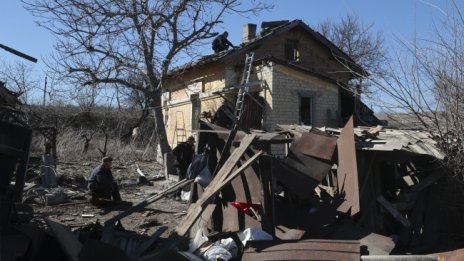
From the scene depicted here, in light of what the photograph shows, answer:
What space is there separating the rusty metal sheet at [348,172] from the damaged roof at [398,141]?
0.32m

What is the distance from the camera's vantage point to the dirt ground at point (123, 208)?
865 cm

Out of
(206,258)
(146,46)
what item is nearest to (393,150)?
(206,258)

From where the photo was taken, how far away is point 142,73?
58.0ft

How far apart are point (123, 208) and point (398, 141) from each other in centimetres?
605

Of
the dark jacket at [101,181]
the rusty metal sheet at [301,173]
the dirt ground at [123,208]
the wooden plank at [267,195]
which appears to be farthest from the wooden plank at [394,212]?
the dark jacket at [101,181]

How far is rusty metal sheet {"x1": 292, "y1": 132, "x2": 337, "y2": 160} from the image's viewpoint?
7.18 meters

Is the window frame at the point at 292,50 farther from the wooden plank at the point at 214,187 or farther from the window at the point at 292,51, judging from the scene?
the wooden plank at the point at 214,187

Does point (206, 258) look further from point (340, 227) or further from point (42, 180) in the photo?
point (42, 180)

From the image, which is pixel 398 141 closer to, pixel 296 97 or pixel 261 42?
pixel 296 97

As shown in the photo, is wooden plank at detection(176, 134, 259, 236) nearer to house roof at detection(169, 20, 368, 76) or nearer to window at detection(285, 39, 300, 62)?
house roof at detection(169, 20, 368, 76)

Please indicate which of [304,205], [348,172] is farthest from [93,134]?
[348,172]

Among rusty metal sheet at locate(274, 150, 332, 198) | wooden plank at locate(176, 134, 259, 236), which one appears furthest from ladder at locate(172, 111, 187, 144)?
wooden plank at locate(176, 134, 259, 236)

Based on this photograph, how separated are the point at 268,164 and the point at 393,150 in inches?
81.2

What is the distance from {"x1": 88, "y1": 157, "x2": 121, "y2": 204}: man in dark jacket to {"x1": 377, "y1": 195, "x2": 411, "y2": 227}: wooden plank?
5.91 m
